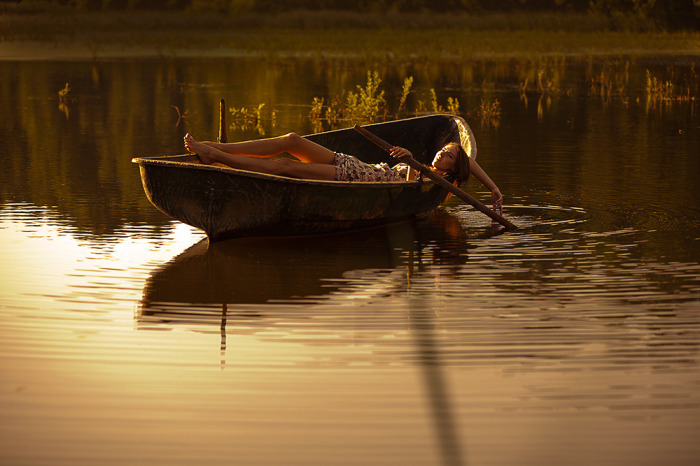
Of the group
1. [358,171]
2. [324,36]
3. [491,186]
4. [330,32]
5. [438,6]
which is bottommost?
[491,186]

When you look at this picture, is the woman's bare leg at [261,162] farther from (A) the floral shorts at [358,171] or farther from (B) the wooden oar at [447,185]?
(B) the wooden oar at [447,185]

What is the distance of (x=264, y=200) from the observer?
8461 mm

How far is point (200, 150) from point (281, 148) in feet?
2.69

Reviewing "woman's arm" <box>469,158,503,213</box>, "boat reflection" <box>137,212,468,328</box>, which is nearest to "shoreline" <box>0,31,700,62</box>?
"woman's arm" <box>469,158,503,213</box>

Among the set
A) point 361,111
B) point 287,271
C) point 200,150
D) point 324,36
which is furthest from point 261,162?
point 324,36

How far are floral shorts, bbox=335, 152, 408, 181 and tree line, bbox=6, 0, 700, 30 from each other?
2068 inches

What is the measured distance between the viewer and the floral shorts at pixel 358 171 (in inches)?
365

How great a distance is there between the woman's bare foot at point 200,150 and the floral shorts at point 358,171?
1075 millimetres

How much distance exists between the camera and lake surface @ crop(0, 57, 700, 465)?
468 cm

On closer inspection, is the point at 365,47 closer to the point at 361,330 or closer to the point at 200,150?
the point at 200,150

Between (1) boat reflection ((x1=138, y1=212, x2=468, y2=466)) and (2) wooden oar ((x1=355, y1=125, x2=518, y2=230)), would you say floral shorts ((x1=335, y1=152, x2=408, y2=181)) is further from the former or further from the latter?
(1) boat reflection ((x1=138, y1=212, x2=468, y2=466))

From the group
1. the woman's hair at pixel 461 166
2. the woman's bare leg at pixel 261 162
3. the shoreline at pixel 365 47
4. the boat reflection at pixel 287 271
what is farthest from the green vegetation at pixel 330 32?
the boat reflection at pixel 287 271

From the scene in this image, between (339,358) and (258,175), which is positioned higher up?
(258,175)

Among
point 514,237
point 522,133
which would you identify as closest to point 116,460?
point 514,237
